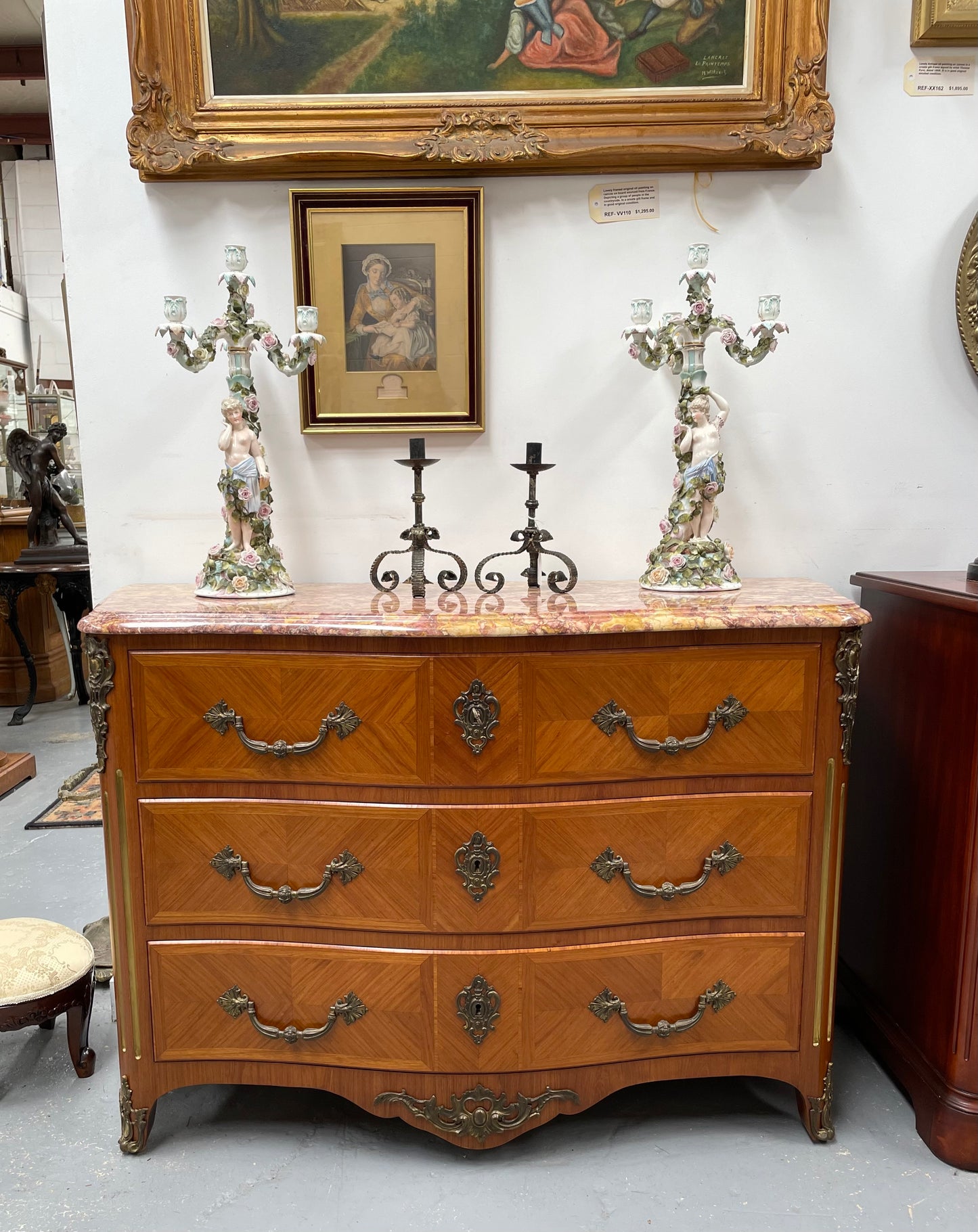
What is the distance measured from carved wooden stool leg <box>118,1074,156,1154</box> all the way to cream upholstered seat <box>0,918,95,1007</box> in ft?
1.13

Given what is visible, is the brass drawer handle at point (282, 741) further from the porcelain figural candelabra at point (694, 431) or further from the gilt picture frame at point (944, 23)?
the gilt picture frame at point (944, 23)

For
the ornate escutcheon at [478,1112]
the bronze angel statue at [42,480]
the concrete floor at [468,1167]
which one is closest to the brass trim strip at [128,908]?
the concrete floor at [468,1167]

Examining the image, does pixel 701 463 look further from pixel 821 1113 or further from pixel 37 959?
pixel 37 959

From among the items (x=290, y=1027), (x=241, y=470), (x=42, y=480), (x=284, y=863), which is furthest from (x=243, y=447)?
(x=42, y=480)

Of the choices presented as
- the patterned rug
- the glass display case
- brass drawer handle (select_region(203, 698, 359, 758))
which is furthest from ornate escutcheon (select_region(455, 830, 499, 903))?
the glass display case

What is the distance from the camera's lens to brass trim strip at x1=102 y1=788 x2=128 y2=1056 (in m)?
1.82

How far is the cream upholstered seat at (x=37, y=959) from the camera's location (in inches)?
80.6

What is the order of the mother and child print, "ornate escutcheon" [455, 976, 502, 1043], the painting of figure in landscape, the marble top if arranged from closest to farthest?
the marble top < "ornate escutcheon" [455, 976, 502, 1043] < the painting of figure in landscape < the mother and child print

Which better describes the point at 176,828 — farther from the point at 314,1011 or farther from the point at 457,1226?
the point at 457,1226

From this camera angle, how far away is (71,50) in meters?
2.06

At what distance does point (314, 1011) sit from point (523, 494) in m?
1.34

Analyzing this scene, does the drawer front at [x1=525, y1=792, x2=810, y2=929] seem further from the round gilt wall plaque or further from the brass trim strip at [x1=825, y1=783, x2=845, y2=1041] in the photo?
the round gilt wall plaque

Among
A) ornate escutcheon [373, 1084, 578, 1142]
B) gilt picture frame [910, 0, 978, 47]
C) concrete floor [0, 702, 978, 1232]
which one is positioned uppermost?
gilt picture frame [910, 0, 978, 47]

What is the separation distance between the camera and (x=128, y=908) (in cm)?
183
